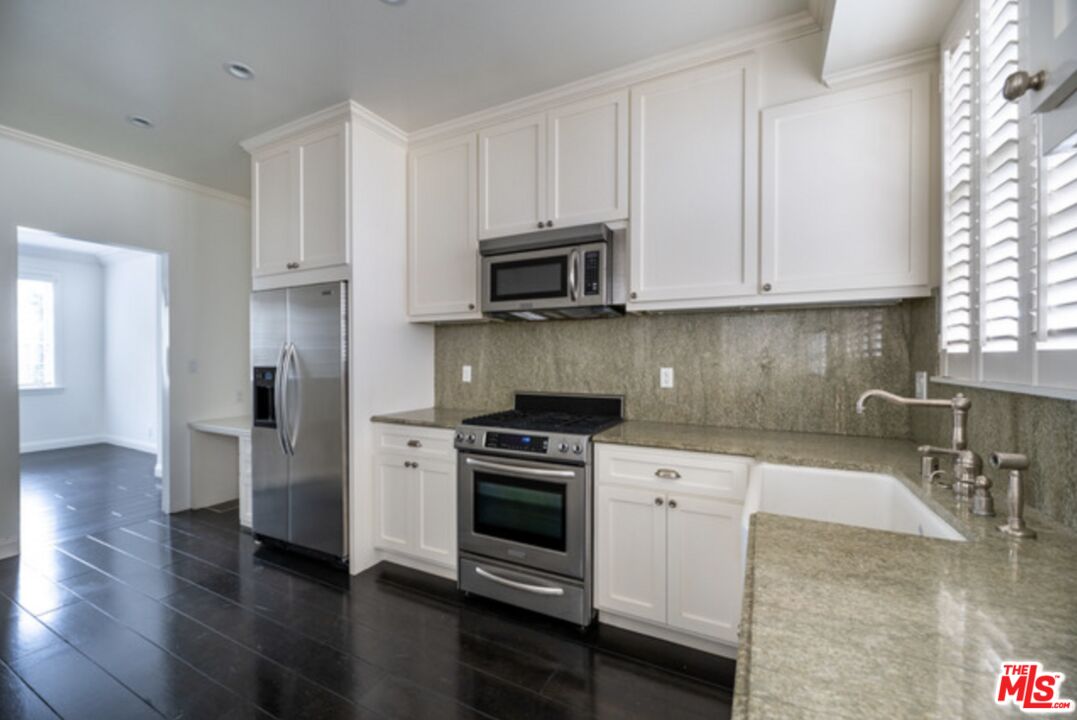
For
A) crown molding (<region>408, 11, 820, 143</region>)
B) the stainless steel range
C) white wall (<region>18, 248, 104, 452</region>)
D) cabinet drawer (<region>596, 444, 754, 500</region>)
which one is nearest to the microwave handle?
the stainless steel range

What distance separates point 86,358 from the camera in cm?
629

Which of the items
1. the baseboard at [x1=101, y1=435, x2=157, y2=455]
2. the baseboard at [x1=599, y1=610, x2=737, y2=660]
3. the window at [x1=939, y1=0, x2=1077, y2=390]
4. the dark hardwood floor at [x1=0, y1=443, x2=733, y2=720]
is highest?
the window at [x1=939, y1=0, x2=1077, y2=390]

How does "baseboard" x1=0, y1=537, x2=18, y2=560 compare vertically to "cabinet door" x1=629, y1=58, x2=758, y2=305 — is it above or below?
below

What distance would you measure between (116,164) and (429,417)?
3.08 metres

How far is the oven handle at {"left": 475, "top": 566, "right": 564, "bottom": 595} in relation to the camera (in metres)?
2.16

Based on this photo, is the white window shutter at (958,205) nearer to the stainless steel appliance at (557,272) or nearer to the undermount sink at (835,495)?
the undermount sink at (835,495)

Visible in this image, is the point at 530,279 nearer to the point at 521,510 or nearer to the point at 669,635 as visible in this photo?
the point at 521,510

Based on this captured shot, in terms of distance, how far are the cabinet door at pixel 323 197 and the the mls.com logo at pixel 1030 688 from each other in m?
2.84

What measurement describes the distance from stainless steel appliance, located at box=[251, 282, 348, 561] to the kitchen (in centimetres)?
2

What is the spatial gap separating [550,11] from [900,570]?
2.19 metres

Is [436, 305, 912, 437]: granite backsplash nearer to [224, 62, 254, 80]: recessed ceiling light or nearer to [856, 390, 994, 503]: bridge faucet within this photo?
[856, 390, 994, 503]: bridge faucet

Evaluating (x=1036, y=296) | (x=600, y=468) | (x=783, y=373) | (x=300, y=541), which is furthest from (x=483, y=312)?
(x=1036, y=296)

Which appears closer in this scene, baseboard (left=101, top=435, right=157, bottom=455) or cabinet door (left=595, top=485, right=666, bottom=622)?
cabinet door (left=595, top=485, right=666, bottom=622)

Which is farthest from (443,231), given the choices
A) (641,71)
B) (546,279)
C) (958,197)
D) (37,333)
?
(37,333)
